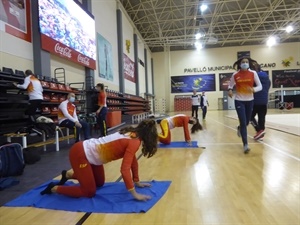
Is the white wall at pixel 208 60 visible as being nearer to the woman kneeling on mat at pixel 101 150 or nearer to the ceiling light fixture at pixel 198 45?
the ceiling light fixture at pixel 198 45

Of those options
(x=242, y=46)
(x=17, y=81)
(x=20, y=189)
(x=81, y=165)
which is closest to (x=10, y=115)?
(x=17, y=81)

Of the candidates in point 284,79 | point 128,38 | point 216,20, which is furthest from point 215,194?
point 284,79

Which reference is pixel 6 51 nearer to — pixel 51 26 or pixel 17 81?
pixel 17 81

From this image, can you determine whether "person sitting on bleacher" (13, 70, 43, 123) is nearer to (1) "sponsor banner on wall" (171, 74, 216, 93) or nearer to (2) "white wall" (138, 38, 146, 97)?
(2) "white wall" (138, 38, 146, 97)

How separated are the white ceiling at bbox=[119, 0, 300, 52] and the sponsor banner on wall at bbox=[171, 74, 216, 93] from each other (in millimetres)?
3252

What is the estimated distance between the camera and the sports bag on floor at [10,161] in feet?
10.3

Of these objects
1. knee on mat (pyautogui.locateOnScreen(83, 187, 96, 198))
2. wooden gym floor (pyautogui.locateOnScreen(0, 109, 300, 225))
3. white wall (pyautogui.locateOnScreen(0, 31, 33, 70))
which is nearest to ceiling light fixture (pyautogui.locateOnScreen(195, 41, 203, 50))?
white wall (pyautogui.locateOnScreen(0, 31, 33, 70))

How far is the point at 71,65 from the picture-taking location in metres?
8.80

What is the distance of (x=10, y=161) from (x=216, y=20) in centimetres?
1979

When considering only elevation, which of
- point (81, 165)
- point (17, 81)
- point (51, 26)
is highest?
point (51, 26)

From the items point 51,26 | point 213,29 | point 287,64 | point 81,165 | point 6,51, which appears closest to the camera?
point 81,165

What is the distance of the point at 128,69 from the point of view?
1705cm

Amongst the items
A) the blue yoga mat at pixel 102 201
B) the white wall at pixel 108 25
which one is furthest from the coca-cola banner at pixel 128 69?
the blue yoga mat at pixel 102 201

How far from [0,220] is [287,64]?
93.8 feet
